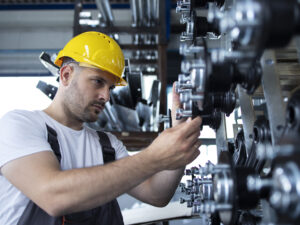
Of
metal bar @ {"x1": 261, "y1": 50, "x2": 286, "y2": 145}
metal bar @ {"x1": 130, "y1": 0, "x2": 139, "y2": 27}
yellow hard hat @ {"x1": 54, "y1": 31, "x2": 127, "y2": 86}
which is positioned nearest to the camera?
metal bar @ {"x1": 261, "y1": 50, "x2": 286, "y2": 145}

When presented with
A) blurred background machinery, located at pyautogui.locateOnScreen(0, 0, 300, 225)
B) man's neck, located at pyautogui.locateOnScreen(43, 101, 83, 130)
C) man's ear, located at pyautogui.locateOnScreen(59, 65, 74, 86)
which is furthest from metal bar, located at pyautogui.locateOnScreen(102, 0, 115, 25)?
man's neck, located at pyautogui.locateOnScreen(43, 101, 83, 130)

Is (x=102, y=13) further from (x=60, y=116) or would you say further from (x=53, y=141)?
(x=53, y=141)

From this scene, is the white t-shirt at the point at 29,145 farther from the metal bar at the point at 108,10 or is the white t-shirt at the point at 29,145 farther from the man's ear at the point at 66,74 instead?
the metal bar at the point at 108,10

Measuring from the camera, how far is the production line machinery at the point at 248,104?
14.7 inches

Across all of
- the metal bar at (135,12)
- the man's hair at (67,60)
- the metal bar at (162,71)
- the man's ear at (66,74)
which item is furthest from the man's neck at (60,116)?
the metal bar at (135,12)

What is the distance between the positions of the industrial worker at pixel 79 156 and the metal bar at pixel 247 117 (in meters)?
0.15

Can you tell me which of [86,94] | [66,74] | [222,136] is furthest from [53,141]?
[222,136]

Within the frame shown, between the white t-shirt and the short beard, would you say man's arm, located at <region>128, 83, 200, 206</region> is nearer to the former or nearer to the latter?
the white t-shirt

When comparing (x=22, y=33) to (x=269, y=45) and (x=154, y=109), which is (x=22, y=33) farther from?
(x=269, y=45)

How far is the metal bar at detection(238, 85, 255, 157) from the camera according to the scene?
0.87 meters

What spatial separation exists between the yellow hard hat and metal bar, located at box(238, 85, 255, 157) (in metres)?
0.66

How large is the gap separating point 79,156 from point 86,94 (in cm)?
27

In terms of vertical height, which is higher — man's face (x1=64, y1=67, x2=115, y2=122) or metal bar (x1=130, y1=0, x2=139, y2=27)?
metal bar (x1=130, y1=0, x2=139, y2=27)

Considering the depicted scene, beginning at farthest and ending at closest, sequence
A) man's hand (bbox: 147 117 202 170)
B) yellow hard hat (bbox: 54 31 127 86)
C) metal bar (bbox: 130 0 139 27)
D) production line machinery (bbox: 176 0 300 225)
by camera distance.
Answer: metal bar (bbox: 130 0 139 27)
yellow hard hat (bbox: 54 31 127 86)
man's hand (bbox: 147 117 202 170)
production line machinery (bbox: 176 0 300 225)
